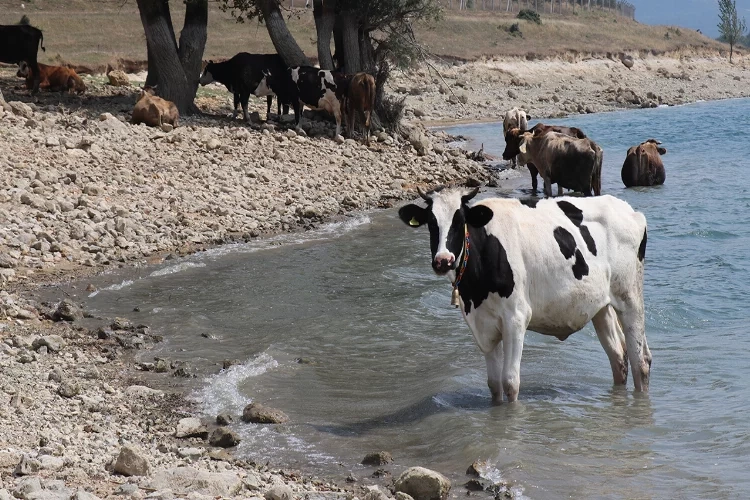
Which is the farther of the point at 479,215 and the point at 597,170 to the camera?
the point at 597,170

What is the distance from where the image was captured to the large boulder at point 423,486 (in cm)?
657

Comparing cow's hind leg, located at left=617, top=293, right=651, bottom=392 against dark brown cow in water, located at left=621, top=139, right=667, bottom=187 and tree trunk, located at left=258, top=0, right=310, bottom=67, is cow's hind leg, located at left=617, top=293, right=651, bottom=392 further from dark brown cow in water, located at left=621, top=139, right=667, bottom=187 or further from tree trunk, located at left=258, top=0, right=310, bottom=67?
tree trunk, located at left=258, top=0, right=310, bottom=67

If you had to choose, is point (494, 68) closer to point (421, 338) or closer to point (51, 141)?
point (51, 141)

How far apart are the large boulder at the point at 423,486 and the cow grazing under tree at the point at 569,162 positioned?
14739 millimetres

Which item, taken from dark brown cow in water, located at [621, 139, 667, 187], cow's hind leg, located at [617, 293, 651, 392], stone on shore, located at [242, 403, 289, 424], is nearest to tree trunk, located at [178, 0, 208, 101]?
dark brown cow in water, located at [621, 139, 667, 187]

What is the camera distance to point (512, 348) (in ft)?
26.2

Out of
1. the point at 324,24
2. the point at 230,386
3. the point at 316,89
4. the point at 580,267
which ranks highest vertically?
the point at 324,24

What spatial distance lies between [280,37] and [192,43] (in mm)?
2511

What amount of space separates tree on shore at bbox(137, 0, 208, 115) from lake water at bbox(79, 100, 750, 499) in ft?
28.0

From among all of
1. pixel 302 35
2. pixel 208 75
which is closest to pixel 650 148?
pixel 208 75

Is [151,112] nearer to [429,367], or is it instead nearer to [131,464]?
[429,367]

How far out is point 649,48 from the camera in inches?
3152

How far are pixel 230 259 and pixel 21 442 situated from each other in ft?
27.4

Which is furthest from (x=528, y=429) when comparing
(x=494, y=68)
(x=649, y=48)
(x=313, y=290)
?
(x=649, y=48)
